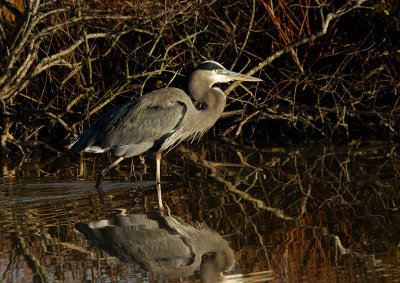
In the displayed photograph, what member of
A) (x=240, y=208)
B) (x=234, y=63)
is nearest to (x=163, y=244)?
(x=240, y=208)

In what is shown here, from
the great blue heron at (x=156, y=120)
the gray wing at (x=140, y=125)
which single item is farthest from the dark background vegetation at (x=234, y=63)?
the gray wing at (x=140, y=125)

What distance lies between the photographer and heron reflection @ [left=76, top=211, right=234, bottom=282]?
4273 mm

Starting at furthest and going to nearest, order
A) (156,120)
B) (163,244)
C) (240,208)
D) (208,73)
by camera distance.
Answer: (208,73) < (156,120) < (240,208) < (163,244)

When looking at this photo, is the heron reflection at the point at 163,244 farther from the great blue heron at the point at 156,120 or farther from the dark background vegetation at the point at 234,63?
the dark background vegetation at the point at 234,63

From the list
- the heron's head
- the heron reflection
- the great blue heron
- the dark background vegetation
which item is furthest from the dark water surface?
the heron's head

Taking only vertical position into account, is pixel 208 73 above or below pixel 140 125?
above

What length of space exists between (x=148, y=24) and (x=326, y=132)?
3.49 m

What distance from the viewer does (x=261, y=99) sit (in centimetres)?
1066

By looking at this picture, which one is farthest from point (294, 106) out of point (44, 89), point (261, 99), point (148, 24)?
point (44, 89)

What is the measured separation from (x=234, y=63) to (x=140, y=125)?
2541mm

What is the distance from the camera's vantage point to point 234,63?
9562 millimetres

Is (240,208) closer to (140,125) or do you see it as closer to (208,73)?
(140,125)

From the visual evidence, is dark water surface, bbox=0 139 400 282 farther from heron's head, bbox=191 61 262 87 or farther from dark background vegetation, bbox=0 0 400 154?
heron's head, bbox=191 61 262 87

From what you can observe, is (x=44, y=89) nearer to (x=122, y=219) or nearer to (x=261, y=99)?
(x=261, y=99)
